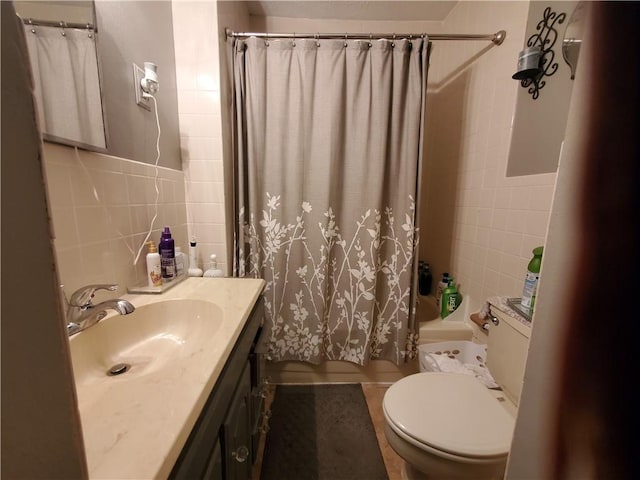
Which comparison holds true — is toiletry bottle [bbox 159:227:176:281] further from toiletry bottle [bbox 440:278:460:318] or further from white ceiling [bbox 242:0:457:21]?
white ceiling [bbox 242:0:457:21]

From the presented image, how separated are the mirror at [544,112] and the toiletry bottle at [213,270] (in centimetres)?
147

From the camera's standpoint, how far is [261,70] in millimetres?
1321

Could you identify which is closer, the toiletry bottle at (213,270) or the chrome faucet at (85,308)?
the chrome faucet at (85,308)

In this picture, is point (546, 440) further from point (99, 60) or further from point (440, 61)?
point (440, 61)

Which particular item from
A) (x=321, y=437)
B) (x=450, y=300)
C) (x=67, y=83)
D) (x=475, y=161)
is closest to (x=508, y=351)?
(x=450, y=300)

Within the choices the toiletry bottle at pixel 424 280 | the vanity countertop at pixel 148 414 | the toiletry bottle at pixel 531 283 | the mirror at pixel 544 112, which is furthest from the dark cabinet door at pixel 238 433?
the toiletry bottle at pixel 424 280

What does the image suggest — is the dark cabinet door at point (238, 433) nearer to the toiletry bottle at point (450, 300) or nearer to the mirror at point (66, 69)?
the mirror at point (66, 69)

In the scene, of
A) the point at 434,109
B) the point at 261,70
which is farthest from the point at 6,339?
the point at 434,109

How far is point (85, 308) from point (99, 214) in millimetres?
280

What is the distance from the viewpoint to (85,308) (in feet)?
2.12

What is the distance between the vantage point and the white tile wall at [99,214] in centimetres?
65

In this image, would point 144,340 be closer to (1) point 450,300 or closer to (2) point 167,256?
(2) point 167,256

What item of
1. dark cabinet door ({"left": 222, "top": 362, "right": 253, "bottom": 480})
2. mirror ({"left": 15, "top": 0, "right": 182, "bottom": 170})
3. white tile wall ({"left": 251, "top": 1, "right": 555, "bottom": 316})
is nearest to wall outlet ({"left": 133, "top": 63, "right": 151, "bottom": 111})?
mirror ({"left": 15, "top": 0, "right": 182, "bottom": 170})

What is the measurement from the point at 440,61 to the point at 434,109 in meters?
0.32
